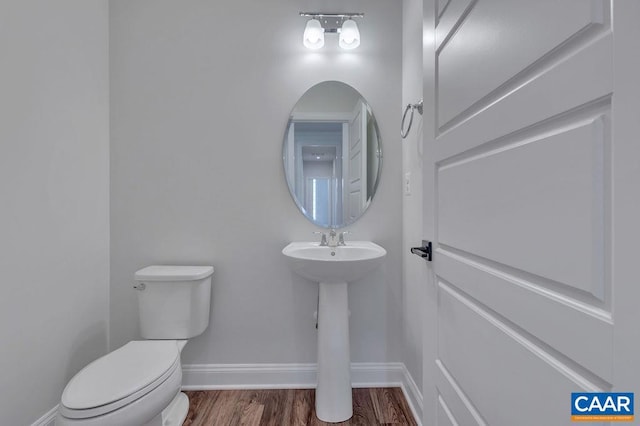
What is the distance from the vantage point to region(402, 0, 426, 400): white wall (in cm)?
151

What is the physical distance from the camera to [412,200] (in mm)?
1631

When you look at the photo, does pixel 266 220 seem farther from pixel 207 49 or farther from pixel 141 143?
pixel 207 49

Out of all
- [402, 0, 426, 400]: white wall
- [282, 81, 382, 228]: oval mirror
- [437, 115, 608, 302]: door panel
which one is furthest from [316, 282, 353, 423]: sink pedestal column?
[437, 115, 608, 302]: door panel

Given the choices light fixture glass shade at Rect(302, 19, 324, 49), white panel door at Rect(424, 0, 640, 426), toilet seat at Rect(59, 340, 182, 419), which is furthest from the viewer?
light fixture glass shade at Rect(302, 19, 324, 49)

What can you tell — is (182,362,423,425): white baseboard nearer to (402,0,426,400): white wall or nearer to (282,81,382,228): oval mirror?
(402,0,426,400): white wall

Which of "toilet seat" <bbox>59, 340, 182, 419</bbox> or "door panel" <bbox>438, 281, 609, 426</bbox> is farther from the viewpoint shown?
"toilet seat" <bbox>59, 340, 182, 419</bbox>

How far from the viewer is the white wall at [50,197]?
4.09 feet

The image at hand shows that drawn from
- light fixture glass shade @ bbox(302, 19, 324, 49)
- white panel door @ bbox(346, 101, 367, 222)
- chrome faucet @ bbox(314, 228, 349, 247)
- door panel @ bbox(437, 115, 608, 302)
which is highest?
light fixture glass shade @ bbox(302, 19, 324, 49)

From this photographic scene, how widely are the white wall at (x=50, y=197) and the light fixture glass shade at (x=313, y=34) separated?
119cm

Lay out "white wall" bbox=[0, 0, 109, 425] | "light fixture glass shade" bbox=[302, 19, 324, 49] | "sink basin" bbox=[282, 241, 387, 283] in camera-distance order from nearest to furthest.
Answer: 1. "white wall" bbox=[0, 0, 109, 425]
2. "sink basin" bbox=[282, 241, 387, 283]
3. "light fixture glass shade" bbox=[302, 19, 324, 49]

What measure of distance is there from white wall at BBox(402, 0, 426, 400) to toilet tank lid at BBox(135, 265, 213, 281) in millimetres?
1132

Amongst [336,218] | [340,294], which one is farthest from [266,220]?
[340,294]

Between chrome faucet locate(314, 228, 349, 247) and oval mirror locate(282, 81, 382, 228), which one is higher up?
oval mirror locate(282, 81, 382, 228)

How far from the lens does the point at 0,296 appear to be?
121cm
